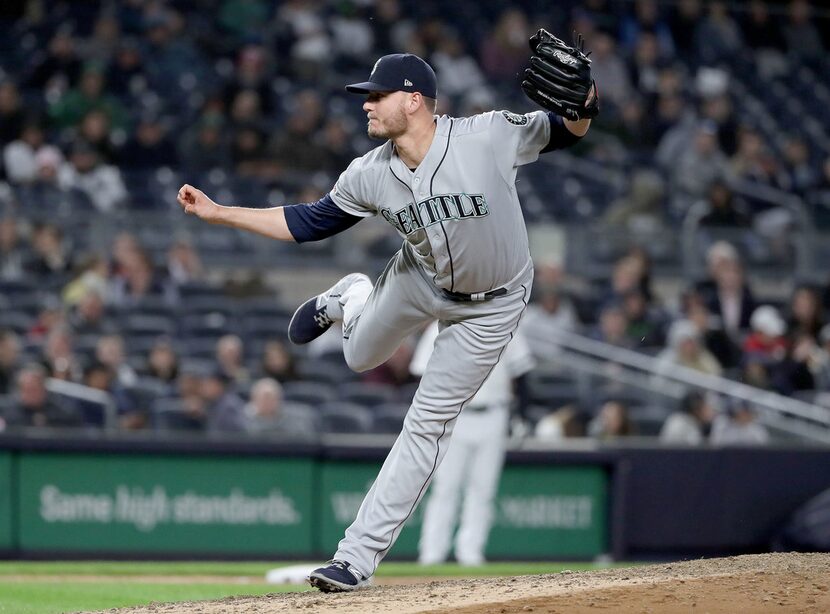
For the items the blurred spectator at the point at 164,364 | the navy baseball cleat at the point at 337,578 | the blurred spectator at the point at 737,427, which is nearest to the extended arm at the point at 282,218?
the navy baseball cleat at the point at 337,578

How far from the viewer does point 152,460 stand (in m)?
9.84

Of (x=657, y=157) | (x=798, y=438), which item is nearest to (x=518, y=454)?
(x=798, y=438)

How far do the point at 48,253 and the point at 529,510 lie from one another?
15.3 feet

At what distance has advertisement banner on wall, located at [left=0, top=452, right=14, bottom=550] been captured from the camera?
9.57 metres

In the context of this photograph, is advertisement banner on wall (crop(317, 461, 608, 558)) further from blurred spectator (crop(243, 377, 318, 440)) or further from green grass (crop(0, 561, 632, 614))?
blurred spectator (crop(243, 377, 318, 440))

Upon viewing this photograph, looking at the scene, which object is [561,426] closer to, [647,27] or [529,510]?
[529,510]

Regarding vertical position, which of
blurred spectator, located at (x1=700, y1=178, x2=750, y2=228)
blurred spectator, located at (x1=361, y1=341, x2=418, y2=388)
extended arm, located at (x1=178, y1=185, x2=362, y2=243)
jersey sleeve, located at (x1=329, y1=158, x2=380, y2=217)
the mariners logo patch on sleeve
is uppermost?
blurred spectator, located at (x1=700, y1=178, x2=750, y2=228)

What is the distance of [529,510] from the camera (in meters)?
10.5

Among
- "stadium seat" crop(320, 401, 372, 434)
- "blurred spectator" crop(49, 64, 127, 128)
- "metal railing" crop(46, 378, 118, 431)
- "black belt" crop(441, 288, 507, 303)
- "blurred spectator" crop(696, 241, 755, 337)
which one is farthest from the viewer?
"blurred spectator" crop(49, 64, 127, 128)

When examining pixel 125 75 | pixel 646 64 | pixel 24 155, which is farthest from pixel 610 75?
pixel 24 155

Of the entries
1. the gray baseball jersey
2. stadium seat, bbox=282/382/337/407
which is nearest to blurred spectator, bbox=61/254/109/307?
stadium seat, bbox=282/382/337/407

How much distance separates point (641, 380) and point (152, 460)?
4.35 meters

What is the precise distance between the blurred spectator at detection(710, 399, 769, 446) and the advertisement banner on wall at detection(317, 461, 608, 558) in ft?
4.11

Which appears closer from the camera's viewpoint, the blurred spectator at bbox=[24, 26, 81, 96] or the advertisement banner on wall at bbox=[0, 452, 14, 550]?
the advertisement banner on wall at bbox=[0, 452, 14, 550]
